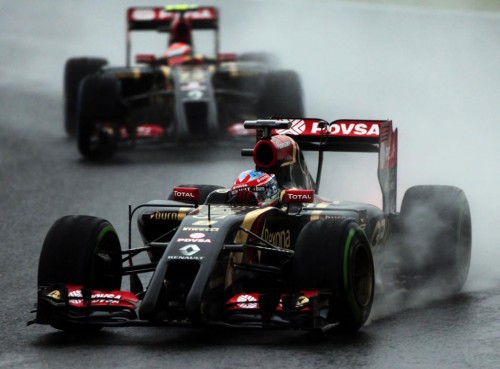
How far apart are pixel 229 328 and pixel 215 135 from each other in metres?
11.5

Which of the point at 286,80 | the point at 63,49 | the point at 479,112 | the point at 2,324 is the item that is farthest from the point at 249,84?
the point at 63,49

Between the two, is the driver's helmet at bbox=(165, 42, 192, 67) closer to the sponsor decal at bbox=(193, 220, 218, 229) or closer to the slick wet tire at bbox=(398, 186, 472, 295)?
the slick wet tire at bbox=(398, 186, 472, 295)

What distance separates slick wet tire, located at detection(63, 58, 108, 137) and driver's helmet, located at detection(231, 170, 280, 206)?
44.6 feet

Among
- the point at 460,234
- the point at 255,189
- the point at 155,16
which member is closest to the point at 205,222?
the point at 255,189

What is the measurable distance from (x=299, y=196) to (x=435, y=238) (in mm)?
1885

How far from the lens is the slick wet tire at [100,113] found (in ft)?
73.0

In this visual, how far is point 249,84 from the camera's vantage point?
23.3m

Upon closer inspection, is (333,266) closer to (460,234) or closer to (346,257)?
(346,257)

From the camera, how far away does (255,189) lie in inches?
479

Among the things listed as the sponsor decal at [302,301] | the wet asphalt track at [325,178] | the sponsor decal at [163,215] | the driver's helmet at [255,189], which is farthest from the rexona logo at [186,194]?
the sponsor decal at [302,301]

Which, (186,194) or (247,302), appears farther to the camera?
(186,194)

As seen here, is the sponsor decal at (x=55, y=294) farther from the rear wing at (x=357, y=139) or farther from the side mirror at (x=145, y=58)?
the side mirror at (x=145, y=58)

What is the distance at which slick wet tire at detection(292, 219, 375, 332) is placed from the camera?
10703 mm

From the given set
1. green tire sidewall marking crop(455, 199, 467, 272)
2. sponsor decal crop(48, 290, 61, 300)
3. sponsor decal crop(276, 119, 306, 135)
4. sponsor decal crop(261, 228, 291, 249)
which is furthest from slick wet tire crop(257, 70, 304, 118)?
sponsor decal crop(48, 290, 61, 300)
